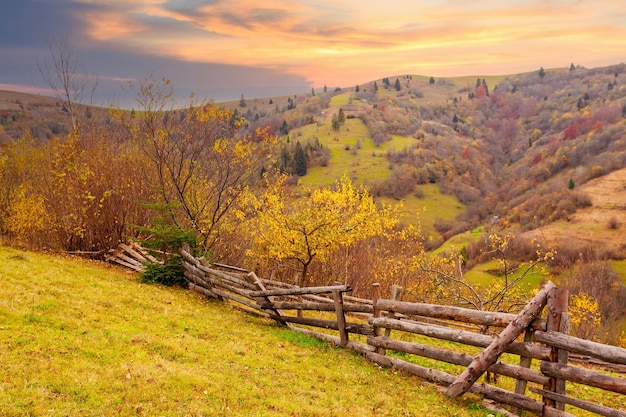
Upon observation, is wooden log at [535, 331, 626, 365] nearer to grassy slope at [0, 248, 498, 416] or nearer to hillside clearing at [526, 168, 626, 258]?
grassy slope at [0, 248, 498, 416]

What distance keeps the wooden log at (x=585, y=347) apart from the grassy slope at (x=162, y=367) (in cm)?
199

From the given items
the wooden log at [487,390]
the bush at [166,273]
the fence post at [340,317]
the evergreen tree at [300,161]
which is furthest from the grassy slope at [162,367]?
the evergreen tree at [300,161]

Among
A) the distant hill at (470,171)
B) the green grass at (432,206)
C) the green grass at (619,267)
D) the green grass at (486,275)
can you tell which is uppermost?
the distant hill at (470,171)

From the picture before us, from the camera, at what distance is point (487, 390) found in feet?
30.4

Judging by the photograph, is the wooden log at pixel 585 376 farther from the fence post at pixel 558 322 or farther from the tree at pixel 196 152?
the tree at pixel 196 152

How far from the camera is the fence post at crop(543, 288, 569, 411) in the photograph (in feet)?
27.4

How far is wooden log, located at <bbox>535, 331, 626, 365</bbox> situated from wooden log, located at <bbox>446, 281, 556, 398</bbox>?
1.24ft

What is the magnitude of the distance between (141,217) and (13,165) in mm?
14913

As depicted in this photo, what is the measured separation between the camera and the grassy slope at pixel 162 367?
7238 mm

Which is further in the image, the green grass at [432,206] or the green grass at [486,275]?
the green grass at [432,206]

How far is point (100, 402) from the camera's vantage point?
6980mm

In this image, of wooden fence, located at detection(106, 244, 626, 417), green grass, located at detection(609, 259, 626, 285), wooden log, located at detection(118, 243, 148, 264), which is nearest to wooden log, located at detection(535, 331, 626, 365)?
wooden fence, located at detection(106, 244, 626, 417)

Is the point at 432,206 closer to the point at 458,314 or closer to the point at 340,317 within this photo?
the point at 340,317

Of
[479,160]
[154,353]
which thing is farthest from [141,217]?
[479,160]
